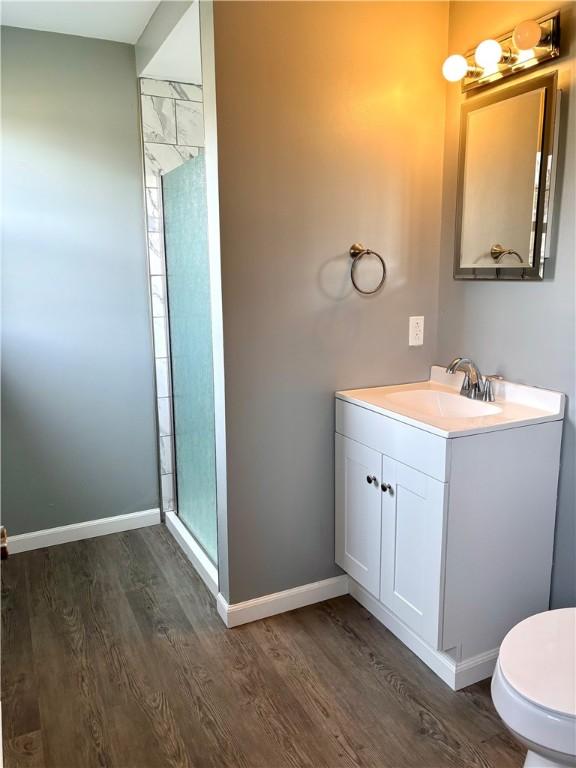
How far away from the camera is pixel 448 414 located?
225 centimetres

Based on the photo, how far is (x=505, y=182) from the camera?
78.7 inches

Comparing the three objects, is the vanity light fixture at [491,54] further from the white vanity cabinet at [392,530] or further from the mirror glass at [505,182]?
the white vanity cabinet at [392,530]

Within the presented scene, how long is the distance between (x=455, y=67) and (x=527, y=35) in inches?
10.5

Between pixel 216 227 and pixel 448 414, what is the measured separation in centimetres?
113

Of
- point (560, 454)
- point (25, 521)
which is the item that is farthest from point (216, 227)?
point (25, 521)

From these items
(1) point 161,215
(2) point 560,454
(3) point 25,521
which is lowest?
(3) point 25,521

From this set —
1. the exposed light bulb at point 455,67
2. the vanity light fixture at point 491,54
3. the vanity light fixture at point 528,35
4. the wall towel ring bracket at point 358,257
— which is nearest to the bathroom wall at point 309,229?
the wall towel ring bracket at point 358,257

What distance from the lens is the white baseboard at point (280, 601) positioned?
2.22 meters

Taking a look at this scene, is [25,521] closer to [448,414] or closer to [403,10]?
[448,414]

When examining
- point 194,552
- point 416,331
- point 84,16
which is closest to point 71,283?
point 84,16

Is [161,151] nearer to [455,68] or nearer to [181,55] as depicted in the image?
[181,55]

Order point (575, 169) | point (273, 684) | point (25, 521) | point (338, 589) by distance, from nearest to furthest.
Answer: point (575, 169)
point (273, 684)
point (338, 589)
point (25, 521)

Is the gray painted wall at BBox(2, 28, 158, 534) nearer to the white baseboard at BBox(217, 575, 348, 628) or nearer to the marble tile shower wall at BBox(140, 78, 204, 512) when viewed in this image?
the marble tile shower wall at BBox(140, 78, 204, 512)

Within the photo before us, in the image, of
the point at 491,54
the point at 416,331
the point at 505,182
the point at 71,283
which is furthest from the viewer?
the point at 71,283
